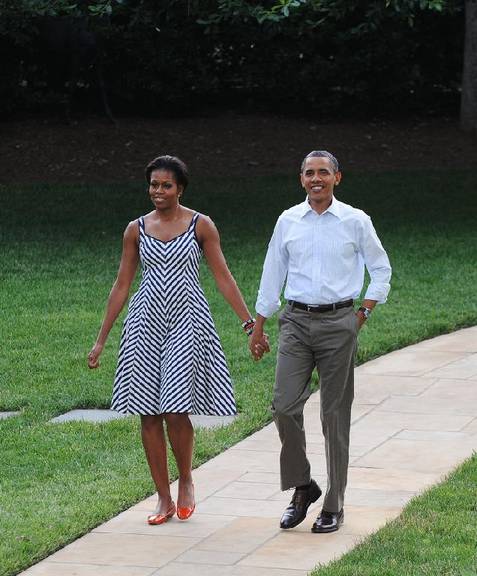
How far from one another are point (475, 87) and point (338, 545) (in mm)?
15654

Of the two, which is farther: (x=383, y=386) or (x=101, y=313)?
(x=101, y=313)

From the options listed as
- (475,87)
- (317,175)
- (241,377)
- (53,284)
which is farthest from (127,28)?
(317,175)

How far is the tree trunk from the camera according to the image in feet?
66.8

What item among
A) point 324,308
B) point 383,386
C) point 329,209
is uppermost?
point 329,209

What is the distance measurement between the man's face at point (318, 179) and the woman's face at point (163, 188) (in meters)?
0.67

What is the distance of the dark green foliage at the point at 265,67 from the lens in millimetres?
20734

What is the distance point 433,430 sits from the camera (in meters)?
8.52

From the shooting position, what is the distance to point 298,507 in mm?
6605

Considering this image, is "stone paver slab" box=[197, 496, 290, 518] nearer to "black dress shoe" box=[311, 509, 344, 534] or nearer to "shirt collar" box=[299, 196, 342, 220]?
"black dress shoe" box=[311, 509, 344, 534]

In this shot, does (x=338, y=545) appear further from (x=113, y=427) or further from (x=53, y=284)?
(x=53, y=284)

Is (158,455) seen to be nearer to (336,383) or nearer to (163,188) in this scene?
(336,383)

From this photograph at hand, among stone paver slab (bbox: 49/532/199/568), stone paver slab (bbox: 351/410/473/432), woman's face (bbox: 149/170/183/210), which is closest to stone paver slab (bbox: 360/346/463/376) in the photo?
stone paver slab (bbox: 351/410/473/432)

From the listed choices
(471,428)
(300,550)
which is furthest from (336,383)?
(471,428)

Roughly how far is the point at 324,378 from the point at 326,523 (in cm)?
69
